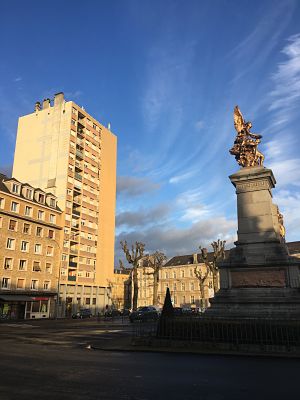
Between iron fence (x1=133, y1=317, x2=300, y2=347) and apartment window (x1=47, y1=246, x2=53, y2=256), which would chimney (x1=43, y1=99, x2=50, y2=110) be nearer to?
apartment window (x1=47, y1=246, x2=53, y2=256)

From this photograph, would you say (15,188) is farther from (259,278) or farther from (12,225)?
(259,278)

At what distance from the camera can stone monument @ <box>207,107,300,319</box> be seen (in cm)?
1562

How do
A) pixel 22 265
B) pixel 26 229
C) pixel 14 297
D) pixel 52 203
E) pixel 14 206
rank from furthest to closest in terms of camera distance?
pixel 52 203
pixel 26 229
pixel 22 265
pixel 14 206
pixel 14 297

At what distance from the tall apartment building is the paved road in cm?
5045

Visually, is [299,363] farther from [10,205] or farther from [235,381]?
[10,205]

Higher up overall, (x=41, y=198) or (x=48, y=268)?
(x=41, y=198)

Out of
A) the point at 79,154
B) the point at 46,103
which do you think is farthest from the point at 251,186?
the point at 46,103

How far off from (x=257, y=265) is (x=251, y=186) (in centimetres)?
433

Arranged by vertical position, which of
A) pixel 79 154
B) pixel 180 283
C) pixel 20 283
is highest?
pixel 79 154

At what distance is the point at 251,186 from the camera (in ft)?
62.0

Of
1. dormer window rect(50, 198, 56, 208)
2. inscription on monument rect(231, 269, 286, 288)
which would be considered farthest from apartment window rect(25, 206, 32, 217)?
inscription on monument rect(231, 269, 286, 288)

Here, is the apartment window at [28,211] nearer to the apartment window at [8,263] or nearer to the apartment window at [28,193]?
the apartment window at [28,193]

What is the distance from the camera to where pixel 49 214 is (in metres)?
57.8

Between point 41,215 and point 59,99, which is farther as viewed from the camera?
point 59,99
